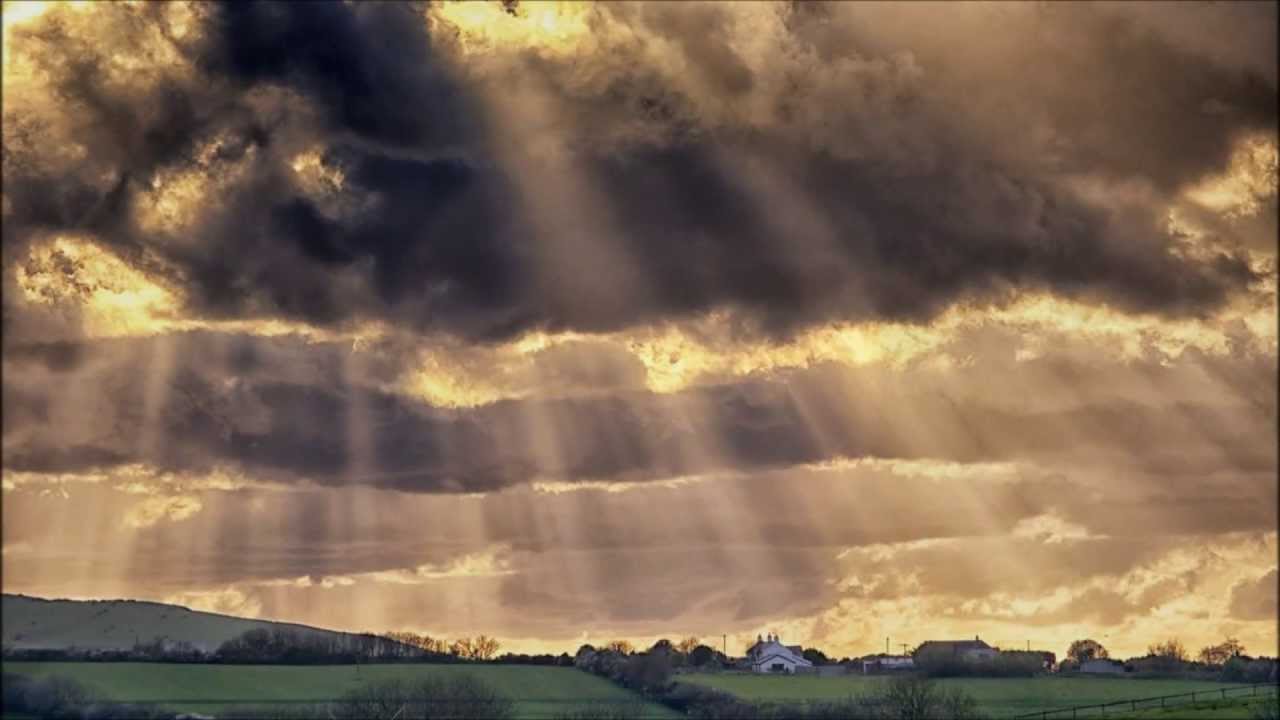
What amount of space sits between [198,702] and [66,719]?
80084 mm

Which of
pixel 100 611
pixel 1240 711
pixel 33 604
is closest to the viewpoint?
pixel 33 604

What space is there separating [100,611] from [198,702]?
1371 inches

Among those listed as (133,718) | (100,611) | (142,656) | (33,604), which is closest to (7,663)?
(33,604)

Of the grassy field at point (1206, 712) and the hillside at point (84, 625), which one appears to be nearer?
the hillside at point (84, 625)

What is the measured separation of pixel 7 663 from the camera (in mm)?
67938

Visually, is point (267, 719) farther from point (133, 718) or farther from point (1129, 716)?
point (1129, 716)

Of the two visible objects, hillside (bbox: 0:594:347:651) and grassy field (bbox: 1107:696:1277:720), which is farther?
grassy field (bbox: 1107:696:1277:720)

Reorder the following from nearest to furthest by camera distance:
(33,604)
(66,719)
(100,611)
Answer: (33,604) → (66,719) → (100,611)

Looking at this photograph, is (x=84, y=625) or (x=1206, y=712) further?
(x=1206, y=712)

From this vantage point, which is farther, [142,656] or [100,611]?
[142,656]

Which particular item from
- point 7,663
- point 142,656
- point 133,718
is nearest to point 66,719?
point 7,663

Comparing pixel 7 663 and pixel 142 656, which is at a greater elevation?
pixel 142 656

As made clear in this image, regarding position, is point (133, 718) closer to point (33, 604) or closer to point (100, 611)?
point (100, 611)

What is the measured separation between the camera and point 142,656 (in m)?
182
